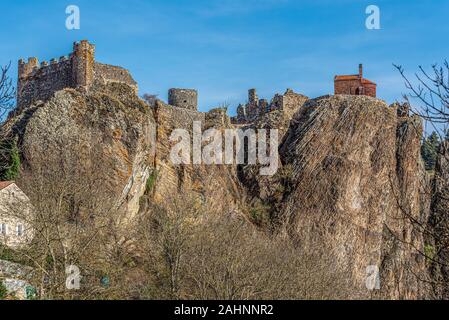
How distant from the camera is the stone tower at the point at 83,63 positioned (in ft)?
161

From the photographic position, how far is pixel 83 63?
49.2 metres

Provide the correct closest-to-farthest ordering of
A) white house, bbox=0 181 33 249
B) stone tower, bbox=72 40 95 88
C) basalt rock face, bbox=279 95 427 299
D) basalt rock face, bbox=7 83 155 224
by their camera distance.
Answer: white house, bbox=0 181 33 249 → basalt rock face, bbox=7 83 155 224 → stone tower, bbox=72 40 95 88 → basalt rock face, bbox=279 95 427 299

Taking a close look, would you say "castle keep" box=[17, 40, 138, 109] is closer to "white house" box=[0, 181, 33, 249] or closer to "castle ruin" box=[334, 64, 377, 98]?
"white house" box=[0, 181, 33, 249]

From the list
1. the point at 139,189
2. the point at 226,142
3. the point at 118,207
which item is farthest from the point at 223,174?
the point at 118,207

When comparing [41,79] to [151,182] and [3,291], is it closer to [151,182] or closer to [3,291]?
[151,182]

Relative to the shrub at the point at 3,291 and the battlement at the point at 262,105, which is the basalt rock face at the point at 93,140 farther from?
the battlement at the point at 262,105

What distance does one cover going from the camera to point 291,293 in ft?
111

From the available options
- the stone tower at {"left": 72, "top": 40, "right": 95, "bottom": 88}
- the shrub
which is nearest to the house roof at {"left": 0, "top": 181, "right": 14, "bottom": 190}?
the shrub

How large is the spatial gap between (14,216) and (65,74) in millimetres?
17283

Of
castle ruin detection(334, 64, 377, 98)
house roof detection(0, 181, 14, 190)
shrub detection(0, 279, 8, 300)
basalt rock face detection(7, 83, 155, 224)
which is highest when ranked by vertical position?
castle ruin detection(334, 64, 377, 98)

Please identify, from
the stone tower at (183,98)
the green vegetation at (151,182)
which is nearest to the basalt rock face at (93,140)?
the green vegetation at (151,182)

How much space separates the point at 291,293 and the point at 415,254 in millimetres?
25111

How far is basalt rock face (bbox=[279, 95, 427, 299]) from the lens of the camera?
54.7 metres
